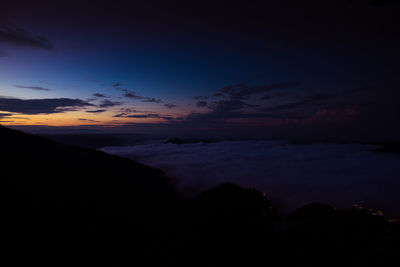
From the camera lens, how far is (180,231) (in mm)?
13797

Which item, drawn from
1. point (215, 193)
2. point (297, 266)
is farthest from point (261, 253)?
point (215, 193)

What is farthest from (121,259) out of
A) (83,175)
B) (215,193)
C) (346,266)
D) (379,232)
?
(83,175)

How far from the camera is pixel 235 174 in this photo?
6197 cm

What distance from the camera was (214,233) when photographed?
1320 cm

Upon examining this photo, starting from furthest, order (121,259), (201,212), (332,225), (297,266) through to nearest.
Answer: (201,212) < (121,259) < (332,225) < (297,266)

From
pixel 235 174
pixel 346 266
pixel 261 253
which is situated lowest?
pixel 235 174

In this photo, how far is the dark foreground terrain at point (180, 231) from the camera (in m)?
8.84

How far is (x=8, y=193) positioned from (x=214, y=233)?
1695cm

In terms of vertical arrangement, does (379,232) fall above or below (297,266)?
above

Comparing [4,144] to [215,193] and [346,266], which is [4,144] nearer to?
[215,193]

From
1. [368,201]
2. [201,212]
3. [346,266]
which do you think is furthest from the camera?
[368,201]

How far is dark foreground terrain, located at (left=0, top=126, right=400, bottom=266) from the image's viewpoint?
884cm

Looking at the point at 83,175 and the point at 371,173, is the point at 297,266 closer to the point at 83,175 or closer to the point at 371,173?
the point at 83,175

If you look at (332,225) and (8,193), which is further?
(8,193)
